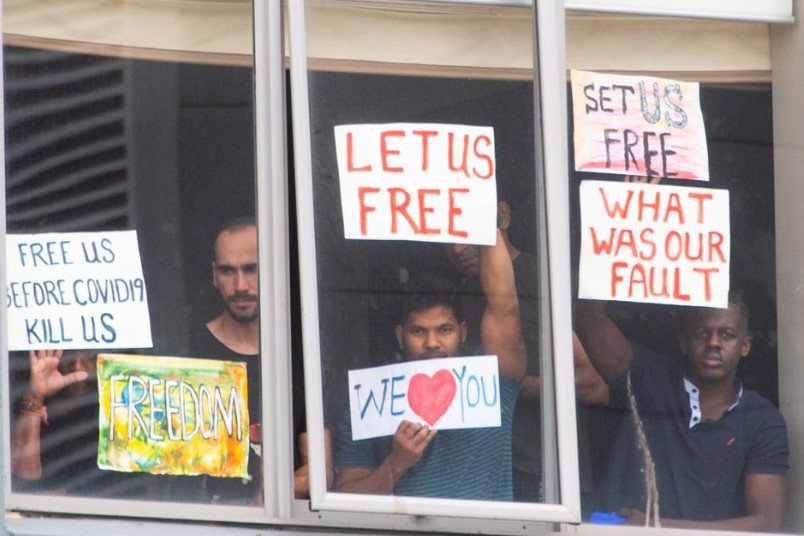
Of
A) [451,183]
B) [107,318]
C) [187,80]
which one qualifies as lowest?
[107,318]

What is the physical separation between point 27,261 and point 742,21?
2500 millimetres

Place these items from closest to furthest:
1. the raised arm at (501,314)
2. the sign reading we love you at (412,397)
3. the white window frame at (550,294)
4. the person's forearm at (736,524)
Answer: the white window frame at (550,294), the sign reading we love you at (412,397), the raised arm at (501,314), the person's forearm at (736,524)

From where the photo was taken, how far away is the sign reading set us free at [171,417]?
461 cm

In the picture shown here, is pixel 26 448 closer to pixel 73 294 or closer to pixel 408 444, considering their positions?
pixel 73 294

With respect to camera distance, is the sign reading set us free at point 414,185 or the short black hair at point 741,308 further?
the short black hair at point 741,308

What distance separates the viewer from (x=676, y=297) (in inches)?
195

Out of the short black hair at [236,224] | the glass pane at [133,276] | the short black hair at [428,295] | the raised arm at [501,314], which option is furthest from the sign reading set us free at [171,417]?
the raised arm at [501,314]

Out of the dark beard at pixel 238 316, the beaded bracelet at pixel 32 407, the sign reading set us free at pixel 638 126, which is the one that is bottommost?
the beaded bracelet at pixel 32 407

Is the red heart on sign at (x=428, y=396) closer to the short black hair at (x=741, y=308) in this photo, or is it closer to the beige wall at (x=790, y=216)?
the short black hair at (x=741, y=308)

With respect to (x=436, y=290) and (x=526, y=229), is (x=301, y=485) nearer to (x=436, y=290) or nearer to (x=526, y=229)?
(x=436, y=290)

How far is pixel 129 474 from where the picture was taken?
15.1ft

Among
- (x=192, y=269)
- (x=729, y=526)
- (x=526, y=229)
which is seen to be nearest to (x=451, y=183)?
(x=526, y=229)

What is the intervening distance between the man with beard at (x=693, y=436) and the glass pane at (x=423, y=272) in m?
0.38

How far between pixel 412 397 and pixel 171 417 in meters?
0.74
